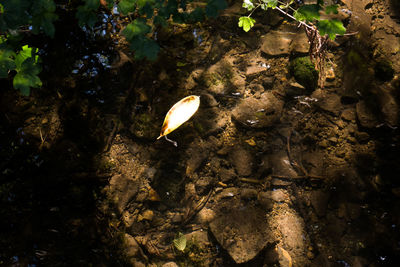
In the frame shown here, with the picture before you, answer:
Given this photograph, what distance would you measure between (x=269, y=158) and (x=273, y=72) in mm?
950

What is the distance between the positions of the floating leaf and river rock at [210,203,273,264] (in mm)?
878

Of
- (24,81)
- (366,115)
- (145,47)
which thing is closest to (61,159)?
(24,81)

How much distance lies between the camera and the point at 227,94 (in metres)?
2.67

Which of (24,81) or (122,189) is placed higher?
(24,81)

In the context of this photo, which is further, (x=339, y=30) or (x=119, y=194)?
(x=119, y=194)

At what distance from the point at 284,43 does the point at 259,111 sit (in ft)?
2.87

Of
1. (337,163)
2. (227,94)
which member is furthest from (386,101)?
(227,94)

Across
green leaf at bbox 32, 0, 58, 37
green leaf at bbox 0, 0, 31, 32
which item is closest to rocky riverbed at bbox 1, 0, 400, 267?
green leaf at bbox 32, 0, 58, 37

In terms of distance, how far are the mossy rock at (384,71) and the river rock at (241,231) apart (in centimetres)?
185

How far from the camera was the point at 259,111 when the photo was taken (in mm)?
2592

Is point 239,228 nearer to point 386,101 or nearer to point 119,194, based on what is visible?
point 119,194

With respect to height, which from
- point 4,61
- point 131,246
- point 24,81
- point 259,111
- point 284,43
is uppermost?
point 4,61

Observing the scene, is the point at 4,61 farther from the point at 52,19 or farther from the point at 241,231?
the point at 241,231

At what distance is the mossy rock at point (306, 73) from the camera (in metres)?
2.61
